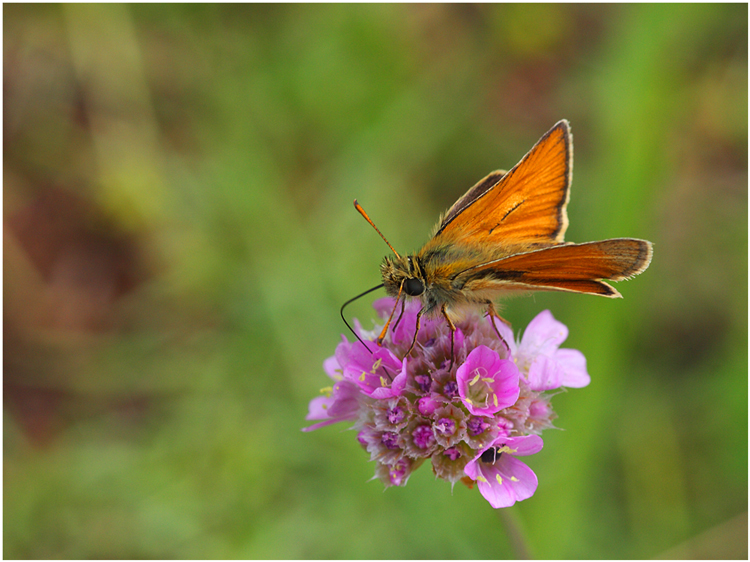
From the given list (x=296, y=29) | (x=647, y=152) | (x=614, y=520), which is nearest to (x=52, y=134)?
(x=296, y=29)

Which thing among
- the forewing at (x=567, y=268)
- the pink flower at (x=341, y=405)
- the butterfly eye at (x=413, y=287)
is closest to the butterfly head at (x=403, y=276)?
the butterfly eye at (x=413, y=287)

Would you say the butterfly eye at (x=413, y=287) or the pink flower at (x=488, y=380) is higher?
the butterfly eye at (x=413, y=287)

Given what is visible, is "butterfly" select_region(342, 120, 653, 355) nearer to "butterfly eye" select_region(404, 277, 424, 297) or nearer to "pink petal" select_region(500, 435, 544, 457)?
"butterfly eye" select_region(404, 277, 424, 297)

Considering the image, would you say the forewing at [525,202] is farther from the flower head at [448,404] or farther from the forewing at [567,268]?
the flower head at [448,404]

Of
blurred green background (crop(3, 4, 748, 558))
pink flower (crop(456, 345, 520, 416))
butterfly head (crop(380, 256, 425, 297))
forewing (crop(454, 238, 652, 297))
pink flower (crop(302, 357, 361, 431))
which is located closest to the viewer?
forewing (crop(454, 238, 652, 297))

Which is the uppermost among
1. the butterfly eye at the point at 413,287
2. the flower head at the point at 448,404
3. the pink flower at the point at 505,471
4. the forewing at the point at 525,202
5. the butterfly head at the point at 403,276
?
the forewing at the point at 525,202

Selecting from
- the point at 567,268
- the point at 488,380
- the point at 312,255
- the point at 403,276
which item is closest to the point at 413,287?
the point at 403,276

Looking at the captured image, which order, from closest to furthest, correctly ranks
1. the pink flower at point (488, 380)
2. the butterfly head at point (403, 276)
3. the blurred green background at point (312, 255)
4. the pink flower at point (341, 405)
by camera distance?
the pink flower at point (488, 380)
the butterfly head at point (403, 276)
the pink flower at point (341, 405)
the blurred green background at point (312, 255)

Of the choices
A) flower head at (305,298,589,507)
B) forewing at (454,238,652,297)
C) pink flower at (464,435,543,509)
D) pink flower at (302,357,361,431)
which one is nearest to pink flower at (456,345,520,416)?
flower head at (305,298,589,507)
